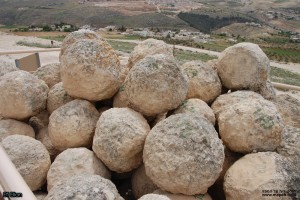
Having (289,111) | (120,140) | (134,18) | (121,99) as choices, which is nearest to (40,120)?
(121,99)

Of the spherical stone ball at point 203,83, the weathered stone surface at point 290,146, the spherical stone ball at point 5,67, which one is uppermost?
the spherical stone ball at point 203,83

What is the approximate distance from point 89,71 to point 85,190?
126 centimetres

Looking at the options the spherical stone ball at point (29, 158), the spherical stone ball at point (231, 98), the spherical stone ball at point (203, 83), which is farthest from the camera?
the spherical stone ball at point (203, 83)

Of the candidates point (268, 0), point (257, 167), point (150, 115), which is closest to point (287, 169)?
point (257, 167)

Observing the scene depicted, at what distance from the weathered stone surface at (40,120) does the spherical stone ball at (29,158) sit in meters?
0.65

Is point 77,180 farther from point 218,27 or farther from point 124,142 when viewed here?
point 218,27

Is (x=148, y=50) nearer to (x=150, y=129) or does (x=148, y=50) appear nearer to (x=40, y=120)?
(x=150, y=129)

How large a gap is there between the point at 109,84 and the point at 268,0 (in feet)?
422

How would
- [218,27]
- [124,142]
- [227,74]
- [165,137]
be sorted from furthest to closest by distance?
[218,27] → [227,74] → [124,142] → [165,137]

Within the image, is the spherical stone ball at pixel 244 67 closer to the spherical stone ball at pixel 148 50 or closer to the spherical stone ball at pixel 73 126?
the spherical stone ball at pixel 148 50

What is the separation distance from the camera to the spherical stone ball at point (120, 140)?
9.18ft

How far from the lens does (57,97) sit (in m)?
3.53

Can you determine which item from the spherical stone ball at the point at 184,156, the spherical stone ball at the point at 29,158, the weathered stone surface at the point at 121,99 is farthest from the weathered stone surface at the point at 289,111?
the spherical stone ball at the point at 29,158

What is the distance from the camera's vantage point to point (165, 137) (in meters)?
2.59
